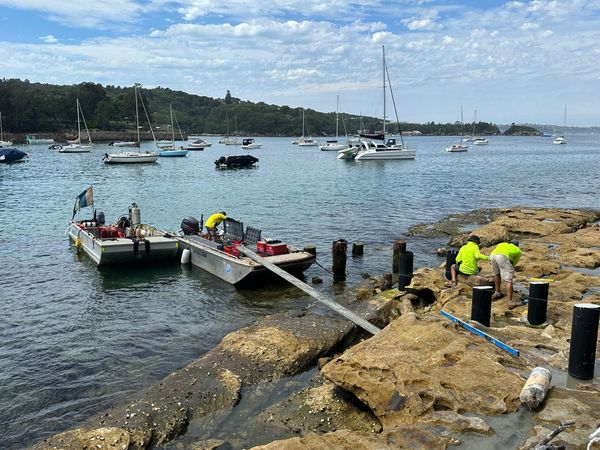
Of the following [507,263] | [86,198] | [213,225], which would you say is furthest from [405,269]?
[86,198]

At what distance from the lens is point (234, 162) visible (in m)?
74.8

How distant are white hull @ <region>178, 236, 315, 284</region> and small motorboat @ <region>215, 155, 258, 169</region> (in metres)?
54.1

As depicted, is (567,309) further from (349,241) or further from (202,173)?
(202,173)

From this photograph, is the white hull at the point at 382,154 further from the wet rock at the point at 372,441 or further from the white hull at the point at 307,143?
the wet rock at the point at 372,441

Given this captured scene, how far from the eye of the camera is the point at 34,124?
154875mm

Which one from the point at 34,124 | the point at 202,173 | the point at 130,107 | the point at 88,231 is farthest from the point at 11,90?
the point at 88,231

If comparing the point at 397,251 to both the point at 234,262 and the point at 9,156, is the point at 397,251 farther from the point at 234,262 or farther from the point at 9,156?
the point at 9,156

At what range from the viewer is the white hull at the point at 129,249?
19.8m

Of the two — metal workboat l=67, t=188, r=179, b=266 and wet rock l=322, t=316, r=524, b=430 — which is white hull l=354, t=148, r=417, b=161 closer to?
metal workboat l=67, t=188, r=179, b=266

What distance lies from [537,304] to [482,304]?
1.31 m

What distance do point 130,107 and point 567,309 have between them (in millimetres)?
180792

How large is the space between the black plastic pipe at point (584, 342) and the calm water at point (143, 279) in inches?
308

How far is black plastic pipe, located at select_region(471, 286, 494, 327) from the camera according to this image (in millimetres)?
10633

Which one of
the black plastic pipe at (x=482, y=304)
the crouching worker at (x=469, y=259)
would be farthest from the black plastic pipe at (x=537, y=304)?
the crouching worker at (x=469, y=259)
